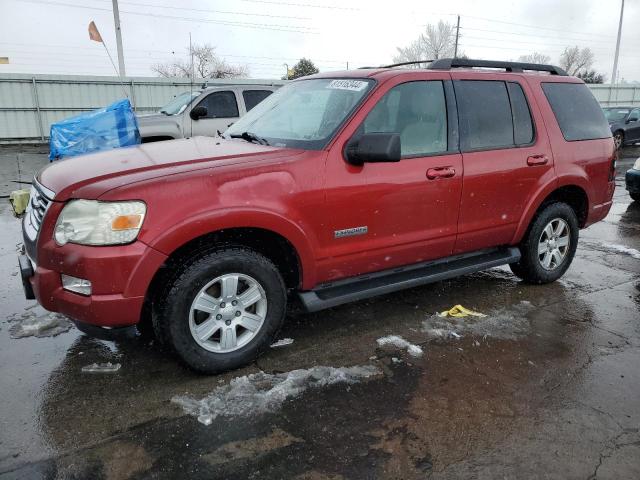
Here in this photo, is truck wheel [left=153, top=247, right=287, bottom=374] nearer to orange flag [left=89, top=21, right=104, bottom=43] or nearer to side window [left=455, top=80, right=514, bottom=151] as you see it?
side window [left=455, top=80, right=514, bottom=151]

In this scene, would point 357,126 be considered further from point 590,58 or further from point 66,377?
point 590,58

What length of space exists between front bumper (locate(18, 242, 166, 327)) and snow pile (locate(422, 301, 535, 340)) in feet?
6.93

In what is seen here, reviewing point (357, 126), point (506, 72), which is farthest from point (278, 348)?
point (506, 72)

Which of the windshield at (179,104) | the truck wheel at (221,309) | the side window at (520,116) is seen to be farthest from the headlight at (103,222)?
the windshield at (179,104)

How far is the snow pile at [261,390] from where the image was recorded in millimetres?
2848

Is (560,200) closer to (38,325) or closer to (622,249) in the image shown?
(622,249)

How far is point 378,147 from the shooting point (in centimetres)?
321

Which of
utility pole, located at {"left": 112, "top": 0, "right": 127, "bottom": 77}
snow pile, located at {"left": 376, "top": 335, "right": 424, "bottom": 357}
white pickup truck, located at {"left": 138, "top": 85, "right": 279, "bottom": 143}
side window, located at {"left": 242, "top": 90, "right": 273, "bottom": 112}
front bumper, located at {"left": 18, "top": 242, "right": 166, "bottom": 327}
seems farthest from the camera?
utility pole, located at {"left": 112, "top": 0, "right": 127, "bottom": 77}

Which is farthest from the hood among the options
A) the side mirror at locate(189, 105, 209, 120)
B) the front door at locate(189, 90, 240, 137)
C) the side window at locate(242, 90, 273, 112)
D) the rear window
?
the side window at locate(242, 90, 273, 112)

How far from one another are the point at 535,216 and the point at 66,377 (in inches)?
156

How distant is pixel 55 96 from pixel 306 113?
18436 millimetres

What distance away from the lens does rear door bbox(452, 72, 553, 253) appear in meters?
4.02

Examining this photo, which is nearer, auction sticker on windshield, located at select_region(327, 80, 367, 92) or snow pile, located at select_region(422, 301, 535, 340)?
auction sticker on windshield, located at select_region(327, 80, 367, 92)

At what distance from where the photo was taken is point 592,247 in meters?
6.29
